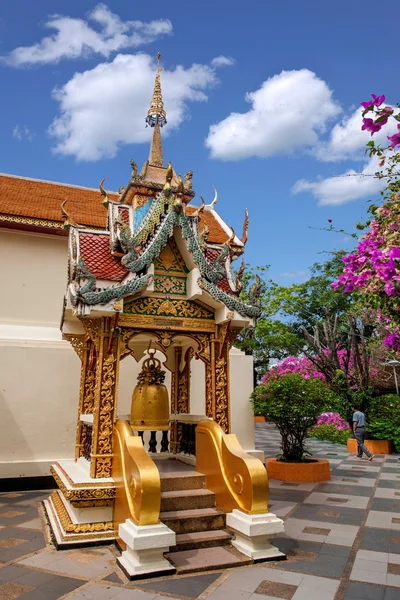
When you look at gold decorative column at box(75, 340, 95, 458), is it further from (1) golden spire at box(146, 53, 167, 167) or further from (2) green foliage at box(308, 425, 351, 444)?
(2) green foliage at box(308, 425, 351, 444)

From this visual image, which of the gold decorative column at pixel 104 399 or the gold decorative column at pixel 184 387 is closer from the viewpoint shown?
the gold decorative column at pixel 104 399

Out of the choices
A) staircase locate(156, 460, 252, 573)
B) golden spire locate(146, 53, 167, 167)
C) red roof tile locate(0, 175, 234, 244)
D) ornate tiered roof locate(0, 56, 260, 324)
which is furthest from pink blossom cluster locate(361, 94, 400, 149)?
red roof tile locate(0, 175, 234, 244)

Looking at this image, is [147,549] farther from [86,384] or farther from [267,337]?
[267,337]

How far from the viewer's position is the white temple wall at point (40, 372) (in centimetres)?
845

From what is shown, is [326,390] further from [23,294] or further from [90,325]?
[23,294]

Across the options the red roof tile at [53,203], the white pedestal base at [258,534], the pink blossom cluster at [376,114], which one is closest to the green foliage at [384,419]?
the red roof tile at [53,203]

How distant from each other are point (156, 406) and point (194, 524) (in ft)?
5.35

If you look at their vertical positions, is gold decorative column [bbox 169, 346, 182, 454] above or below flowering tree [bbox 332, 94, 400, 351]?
below

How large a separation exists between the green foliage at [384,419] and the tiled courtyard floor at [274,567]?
24.1 feet

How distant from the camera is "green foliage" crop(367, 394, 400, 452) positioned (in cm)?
1348

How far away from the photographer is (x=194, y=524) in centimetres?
469

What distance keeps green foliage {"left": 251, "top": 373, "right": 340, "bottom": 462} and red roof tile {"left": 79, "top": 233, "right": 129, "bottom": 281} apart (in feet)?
16.9

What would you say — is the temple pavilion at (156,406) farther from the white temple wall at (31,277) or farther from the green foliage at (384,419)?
the green foliage at (384,419)

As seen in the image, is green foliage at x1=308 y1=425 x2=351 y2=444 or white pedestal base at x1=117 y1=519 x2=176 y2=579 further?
green foliage at x1=308 y1=425 x2=351 y2=444
